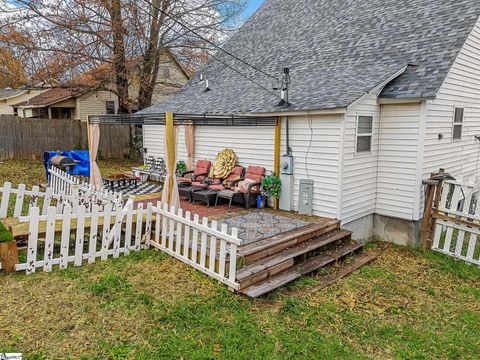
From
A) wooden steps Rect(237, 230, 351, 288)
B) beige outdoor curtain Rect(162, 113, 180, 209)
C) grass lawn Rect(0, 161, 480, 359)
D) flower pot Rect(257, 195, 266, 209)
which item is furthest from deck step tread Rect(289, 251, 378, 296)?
beige outdoor curtain Rect(162, 113, 180, 209)

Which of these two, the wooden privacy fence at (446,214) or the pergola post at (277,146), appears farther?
the pergola post at (277,146)

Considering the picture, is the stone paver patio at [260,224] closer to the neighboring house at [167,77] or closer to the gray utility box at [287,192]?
the gray utility box at [287,192]

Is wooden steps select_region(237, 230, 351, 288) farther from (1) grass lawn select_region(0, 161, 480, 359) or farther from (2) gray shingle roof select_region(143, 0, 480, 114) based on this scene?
(2) gray shingle roof select_region(143, 0, 480, 114)

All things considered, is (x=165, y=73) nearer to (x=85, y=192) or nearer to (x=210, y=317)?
(x=85, y=192)

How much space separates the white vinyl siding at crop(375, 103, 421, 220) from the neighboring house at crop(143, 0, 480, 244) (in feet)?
0.07

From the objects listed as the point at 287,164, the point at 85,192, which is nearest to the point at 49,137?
the point at 85,192

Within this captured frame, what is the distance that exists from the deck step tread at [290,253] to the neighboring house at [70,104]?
64.3 feet

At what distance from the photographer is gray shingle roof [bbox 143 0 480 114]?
26.0 feet

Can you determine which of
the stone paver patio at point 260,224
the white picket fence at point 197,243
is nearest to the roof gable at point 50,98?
the stone paver patio at point 260,224

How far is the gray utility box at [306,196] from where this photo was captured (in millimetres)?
7836

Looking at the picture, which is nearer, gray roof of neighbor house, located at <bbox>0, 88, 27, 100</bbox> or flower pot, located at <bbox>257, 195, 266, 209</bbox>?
flower pot, located at <bbox>257, 195, 266, 209</bbox>

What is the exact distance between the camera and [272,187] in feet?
27.3

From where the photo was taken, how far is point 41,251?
231 inches

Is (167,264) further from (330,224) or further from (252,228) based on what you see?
(330,224)
